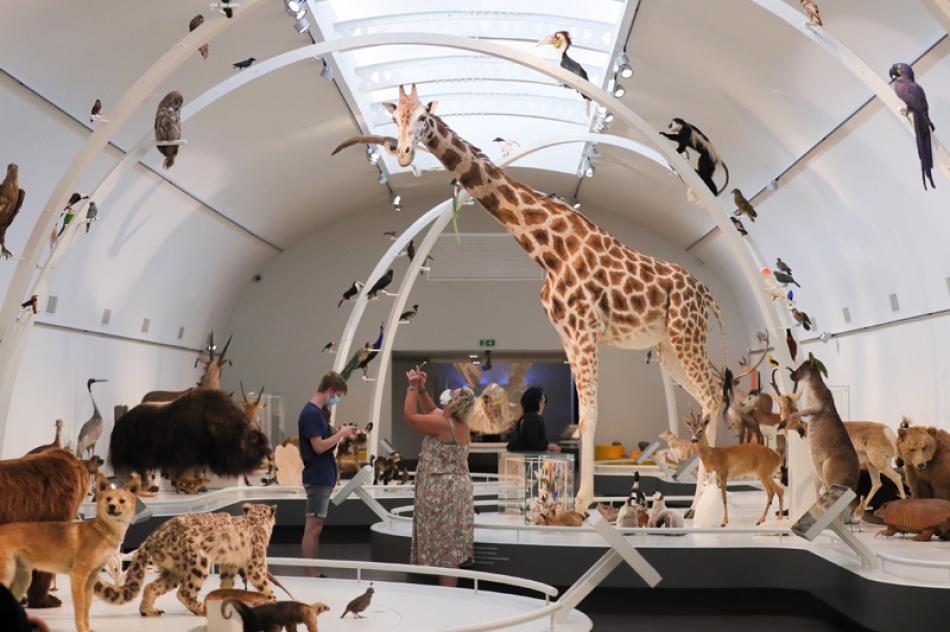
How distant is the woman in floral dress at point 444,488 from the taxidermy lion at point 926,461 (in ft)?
10.6

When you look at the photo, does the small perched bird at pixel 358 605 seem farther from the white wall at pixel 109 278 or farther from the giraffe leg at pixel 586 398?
the white wall at pixel 109 278

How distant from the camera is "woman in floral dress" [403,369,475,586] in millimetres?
7383

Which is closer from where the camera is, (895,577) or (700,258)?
(895,577)

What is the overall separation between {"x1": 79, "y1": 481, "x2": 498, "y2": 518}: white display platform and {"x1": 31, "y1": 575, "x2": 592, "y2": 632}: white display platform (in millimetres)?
3895

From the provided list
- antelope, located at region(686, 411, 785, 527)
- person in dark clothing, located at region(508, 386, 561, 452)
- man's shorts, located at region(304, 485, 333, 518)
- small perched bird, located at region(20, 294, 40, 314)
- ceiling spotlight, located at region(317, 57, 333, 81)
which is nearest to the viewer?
small perched bird, located at region(20, 294, 40, 314)

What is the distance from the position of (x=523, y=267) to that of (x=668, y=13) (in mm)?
10510

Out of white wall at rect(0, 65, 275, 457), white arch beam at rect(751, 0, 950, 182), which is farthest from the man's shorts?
white arch beam at rect(751, 0, 950, 182)

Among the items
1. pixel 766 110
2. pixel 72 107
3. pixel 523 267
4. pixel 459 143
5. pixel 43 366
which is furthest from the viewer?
pixel 523 267

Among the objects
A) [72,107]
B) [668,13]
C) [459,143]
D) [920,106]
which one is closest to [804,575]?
[920,106]

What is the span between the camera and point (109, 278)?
14625 mm

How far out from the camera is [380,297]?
21500 mm

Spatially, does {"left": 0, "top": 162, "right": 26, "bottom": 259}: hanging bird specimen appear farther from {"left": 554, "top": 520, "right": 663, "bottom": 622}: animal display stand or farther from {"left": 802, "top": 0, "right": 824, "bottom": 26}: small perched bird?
{"left": 802, "top": 0, "right": 824, "bottom": 26}: small perched bird

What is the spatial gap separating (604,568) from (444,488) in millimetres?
2197

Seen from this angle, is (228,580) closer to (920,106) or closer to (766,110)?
(920,106)
